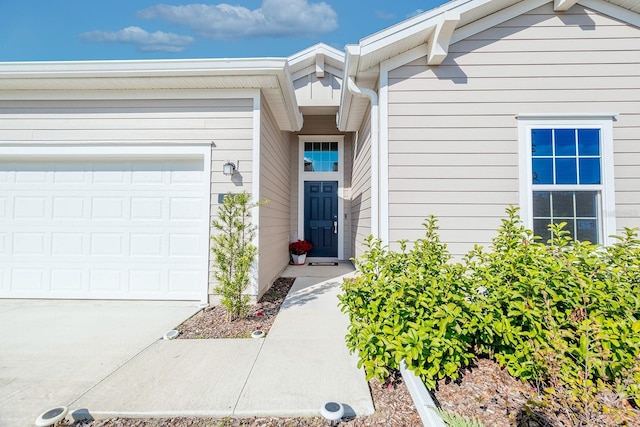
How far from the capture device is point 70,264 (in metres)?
3.86

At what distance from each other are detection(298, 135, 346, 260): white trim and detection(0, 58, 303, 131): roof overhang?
A: 333 cm

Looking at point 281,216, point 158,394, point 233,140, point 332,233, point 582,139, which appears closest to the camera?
point 158,394

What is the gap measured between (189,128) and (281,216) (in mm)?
2431

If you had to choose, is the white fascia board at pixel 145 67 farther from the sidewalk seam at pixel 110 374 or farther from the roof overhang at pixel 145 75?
the sidewalk seam at pixel 110 374

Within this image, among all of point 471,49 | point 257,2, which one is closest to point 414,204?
point 471,49

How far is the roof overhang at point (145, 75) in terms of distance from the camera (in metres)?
3.41

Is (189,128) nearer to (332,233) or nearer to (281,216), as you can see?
(281,216)

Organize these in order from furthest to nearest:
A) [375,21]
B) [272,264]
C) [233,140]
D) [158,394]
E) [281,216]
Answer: [375,21]
[281,216]
[272,264]
[233,140]
[158,394]

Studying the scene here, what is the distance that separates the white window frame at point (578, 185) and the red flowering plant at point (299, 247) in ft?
14.3

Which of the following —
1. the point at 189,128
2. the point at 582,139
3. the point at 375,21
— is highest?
the point at 375,21

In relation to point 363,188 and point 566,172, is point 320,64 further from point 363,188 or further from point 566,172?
point 566,172

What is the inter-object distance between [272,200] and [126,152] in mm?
2115

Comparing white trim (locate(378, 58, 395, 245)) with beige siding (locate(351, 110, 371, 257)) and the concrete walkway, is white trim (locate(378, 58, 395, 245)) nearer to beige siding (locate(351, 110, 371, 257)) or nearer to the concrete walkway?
beige siding (locate(351, 110, 371, 257))

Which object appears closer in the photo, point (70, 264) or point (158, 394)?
point (158, 394)
